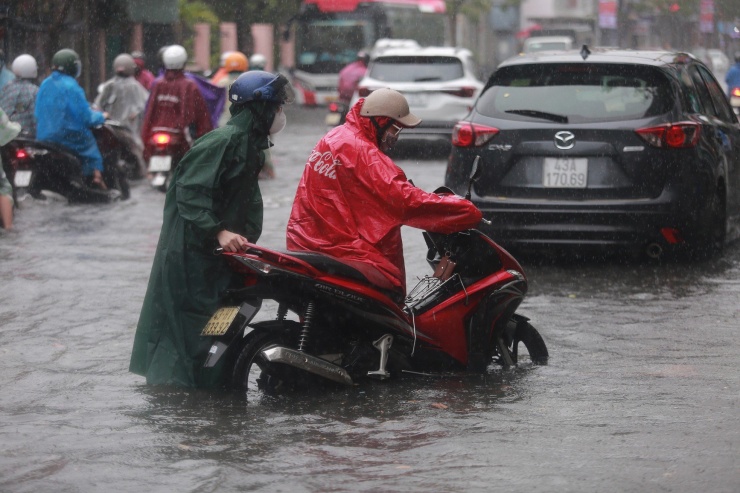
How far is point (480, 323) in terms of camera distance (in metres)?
6.93

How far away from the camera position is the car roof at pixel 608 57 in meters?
10.3

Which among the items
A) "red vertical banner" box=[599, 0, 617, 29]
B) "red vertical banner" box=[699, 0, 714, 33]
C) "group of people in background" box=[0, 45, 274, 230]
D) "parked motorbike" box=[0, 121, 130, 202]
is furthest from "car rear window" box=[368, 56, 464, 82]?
"red vertical banner" box=[599, 0, 617, 29]

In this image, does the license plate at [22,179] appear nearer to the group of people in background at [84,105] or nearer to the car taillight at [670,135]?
the group of people in background at [84,105]

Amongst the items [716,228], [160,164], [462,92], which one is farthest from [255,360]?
[462,92]

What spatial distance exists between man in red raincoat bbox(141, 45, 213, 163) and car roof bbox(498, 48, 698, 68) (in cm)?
622

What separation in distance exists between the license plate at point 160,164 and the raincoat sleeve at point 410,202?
10262mm

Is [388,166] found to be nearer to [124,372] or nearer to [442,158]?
[124,372]

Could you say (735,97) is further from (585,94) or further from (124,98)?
(585,94)

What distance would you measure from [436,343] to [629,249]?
3749mm

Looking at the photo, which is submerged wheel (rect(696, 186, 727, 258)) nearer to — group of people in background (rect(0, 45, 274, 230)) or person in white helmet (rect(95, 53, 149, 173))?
group of people in background (rect(0, 45, 274, 230))

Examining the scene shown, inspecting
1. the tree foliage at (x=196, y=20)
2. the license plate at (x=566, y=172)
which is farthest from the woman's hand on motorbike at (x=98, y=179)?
the tree foliage at (x=196, y=20)

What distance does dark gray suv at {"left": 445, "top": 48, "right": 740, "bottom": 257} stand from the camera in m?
10.0

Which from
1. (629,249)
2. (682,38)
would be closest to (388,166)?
(629,249)

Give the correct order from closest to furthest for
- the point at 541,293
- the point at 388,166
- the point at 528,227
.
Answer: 1. the point at 388,166
2. the point at 541,293
3. the point at 528,227
